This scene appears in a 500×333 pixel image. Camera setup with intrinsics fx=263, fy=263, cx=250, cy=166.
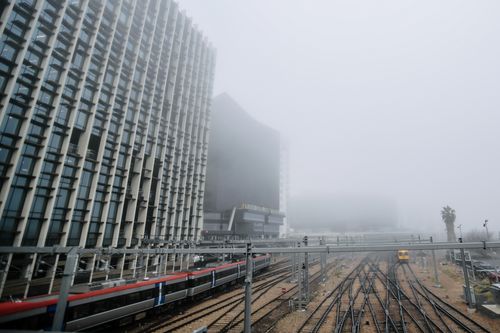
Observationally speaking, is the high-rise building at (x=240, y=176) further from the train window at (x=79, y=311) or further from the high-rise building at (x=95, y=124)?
the train window at (x=79, y=311)

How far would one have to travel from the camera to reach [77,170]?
33.8 meters

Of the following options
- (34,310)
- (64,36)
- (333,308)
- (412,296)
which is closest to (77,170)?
(64,36)

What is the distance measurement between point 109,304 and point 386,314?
18.2 meters

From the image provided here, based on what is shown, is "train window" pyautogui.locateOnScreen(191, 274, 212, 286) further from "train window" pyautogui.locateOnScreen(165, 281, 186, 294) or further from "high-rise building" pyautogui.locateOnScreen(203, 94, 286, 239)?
"high-rise building" pyautogui.locateOnScreen(203, 94, 286, 239)

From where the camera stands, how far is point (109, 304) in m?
14.9

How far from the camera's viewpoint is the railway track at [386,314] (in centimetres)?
1691

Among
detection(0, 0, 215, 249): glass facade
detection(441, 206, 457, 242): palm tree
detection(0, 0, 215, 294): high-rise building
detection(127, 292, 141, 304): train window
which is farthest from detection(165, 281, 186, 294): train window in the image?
detection(441, 206, 457, 242): palm tree

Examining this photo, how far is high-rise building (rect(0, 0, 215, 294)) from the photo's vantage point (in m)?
28.7

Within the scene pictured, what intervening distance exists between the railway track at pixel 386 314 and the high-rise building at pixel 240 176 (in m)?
49.9

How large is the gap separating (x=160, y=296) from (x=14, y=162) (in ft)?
73.3

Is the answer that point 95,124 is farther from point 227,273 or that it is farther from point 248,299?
point 248,299

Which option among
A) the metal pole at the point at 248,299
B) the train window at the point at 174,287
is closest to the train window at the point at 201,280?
the train window at the point at 174,287

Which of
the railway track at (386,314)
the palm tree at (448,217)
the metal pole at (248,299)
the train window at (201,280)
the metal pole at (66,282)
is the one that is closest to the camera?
the metal pole at (66,282)

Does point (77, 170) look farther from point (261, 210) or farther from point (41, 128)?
point (261, 210)
